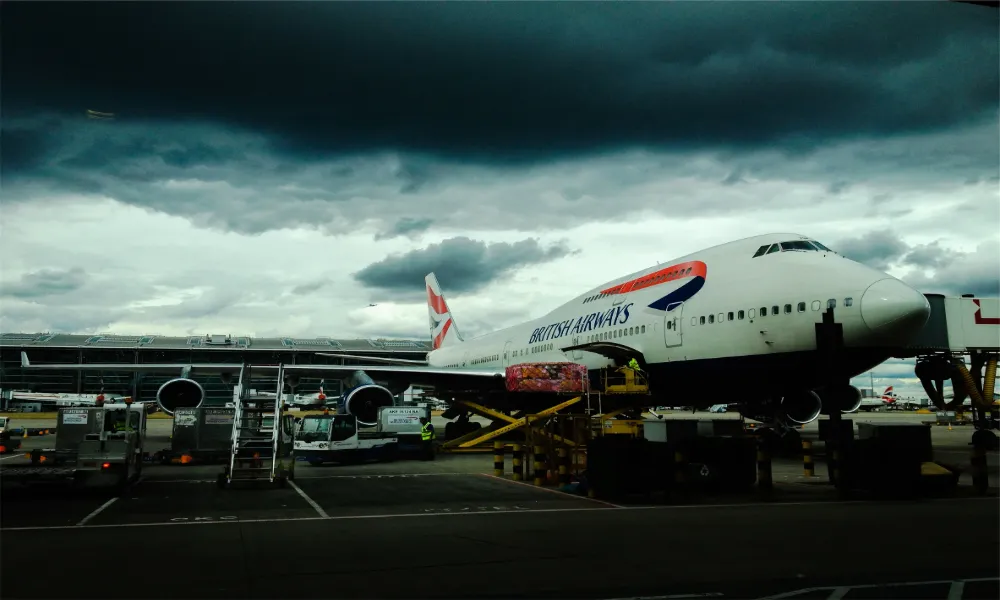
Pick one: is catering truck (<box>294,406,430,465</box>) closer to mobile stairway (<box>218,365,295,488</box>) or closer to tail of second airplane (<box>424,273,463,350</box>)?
mobile stairway (<box>218,365,295,488</box>)

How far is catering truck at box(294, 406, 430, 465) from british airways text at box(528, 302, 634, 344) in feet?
22.6

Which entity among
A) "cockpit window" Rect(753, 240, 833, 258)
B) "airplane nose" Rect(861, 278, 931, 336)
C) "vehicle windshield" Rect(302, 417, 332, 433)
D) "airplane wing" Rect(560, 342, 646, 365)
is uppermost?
"cockpit window" Rect(753, 240, 833, 258)

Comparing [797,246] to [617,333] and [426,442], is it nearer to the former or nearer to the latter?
[617,333]

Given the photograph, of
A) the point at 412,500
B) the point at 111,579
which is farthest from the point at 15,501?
the point at 111,579

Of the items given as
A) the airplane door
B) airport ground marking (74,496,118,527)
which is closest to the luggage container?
airport ground marking (74,496,118,527)

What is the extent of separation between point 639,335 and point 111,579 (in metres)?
17.1

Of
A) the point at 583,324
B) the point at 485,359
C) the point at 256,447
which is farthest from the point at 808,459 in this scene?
the point at 485,359

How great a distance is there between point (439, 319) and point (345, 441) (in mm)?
27693

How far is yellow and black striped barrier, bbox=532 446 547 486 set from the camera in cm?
1669

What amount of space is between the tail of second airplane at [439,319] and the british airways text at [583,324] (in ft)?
53.8

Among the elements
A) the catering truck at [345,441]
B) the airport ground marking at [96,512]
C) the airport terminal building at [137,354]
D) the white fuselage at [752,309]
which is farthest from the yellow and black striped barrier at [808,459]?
the airport terminal building at [137,354]

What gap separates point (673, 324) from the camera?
20.9 metres

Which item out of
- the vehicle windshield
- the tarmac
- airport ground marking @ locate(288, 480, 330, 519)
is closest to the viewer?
the tarmac

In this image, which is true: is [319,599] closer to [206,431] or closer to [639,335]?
[639,335]
